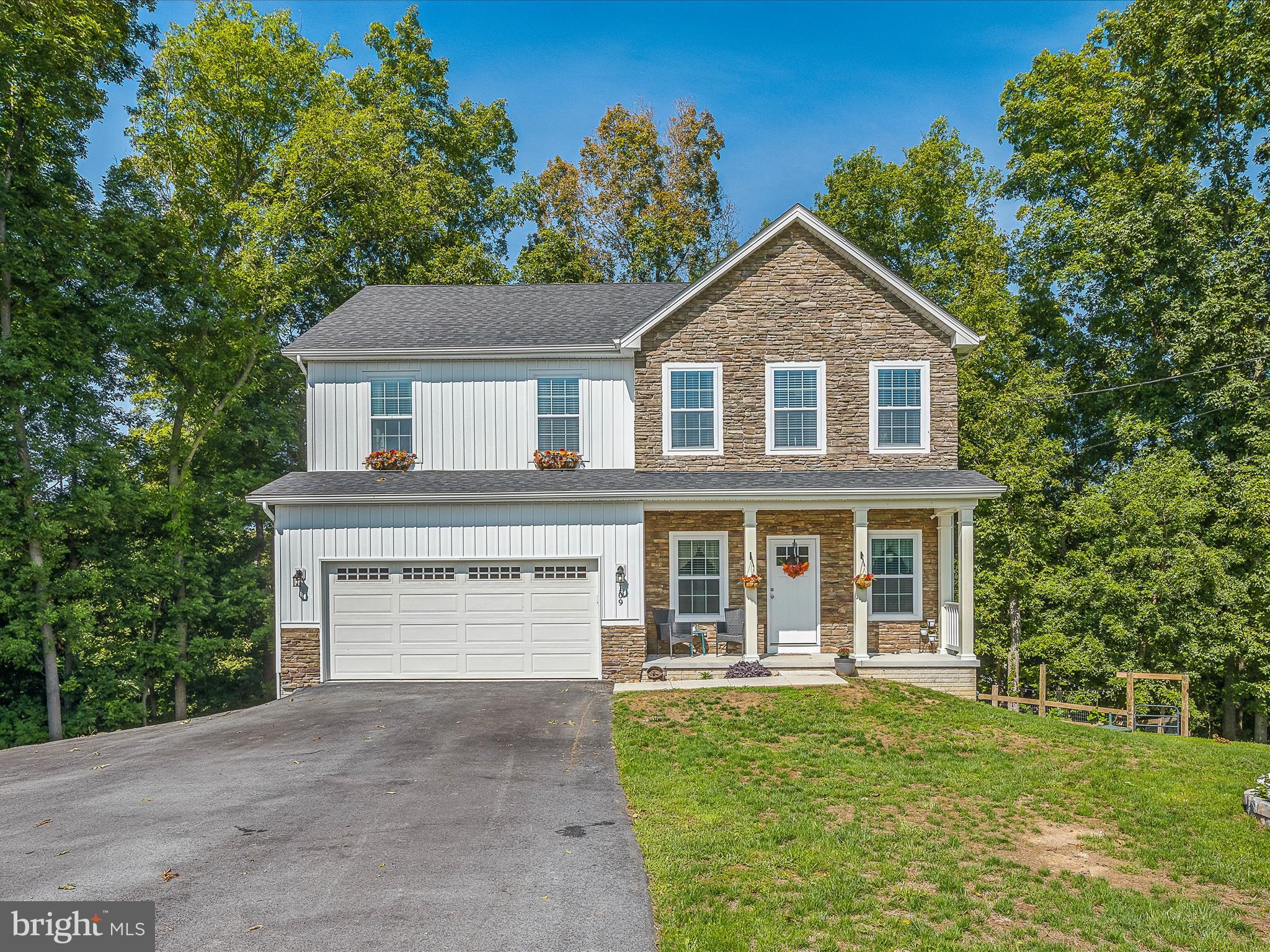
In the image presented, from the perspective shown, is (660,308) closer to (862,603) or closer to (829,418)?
(829,418)

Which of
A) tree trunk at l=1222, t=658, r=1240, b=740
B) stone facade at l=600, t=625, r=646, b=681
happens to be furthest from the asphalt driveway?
tree trunk at l=1222, t=658, r=1240, b=740

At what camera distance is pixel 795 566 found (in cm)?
1416

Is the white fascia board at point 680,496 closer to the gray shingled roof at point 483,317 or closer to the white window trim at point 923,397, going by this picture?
the white window trim at point 923,397

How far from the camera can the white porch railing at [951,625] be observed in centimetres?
1356

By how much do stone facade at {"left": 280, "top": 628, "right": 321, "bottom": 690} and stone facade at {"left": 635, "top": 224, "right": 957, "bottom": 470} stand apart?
7247mm

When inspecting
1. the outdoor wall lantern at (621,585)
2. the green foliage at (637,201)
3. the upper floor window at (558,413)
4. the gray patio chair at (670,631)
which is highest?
the green foliage at (637,201)

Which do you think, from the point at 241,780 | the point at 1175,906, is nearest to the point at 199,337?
the point at 241,780

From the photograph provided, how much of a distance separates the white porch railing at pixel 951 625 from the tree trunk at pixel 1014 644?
15.8ft

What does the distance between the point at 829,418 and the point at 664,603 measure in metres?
5.17

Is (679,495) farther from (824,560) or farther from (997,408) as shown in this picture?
(997,408)

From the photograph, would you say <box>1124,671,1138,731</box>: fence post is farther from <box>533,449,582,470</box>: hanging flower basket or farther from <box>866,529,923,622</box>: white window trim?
<box>533,449,582,470</box>: hanging flower basket

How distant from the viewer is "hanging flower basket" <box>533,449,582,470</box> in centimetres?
1416

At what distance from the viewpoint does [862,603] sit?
13.5m

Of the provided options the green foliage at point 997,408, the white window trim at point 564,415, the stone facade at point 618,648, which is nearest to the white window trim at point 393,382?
the white window trim at point 564,415
